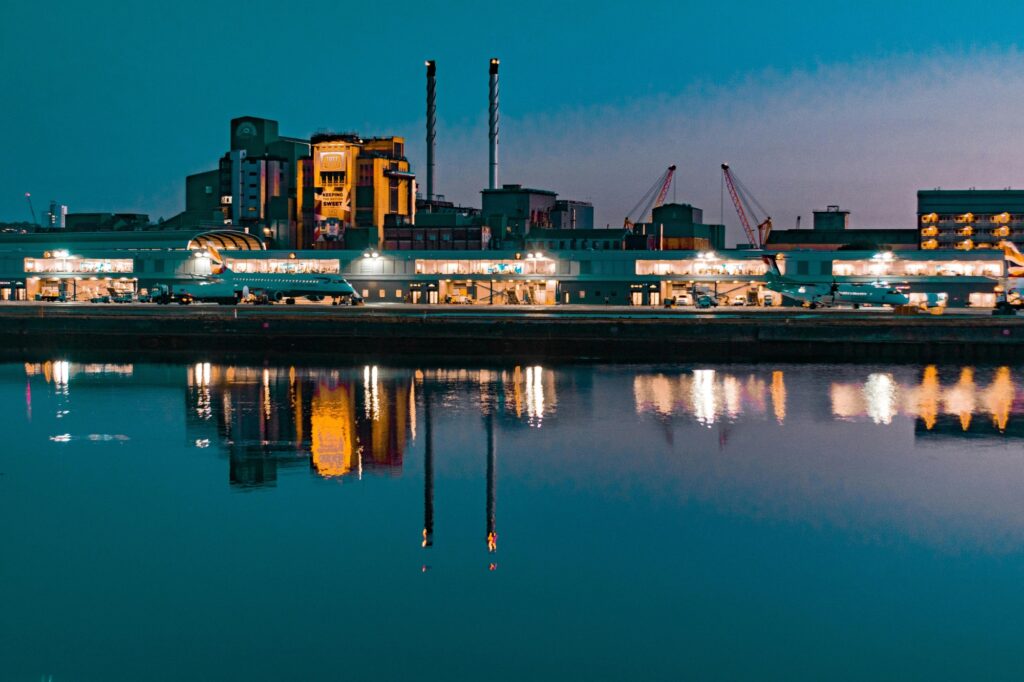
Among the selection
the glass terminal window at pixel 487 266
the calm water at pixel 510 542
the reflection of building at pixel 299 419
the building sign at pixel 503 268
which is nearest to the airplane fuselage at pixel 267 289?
the glass terminal window at pixel 487 266

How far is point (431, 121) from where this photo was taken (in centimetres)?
19462

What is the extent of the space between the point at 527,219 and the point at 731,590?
553 feet

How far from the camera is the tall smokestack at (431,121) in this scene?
19288 centimetres

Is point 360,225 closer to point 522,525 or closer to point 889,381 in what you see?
point 889,381

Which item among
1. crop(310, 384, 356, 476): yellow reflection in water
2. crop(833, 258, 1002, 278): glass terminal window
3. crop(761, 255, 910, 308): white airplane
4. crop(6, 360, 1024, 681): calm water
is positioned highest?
crop(833, 258, 1002, 278): glass terminal window

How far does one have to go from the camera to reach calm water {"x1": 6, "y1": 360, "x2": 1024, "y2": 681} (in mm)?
18922

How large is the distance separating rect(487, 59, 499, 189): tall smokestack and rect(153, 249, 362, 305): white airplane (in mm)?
72943

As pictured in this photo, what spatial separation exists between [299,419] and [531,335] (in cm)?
3580

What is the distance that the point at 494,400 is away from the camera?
172 feet

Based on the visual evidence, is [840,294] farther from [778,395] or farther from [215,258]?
[215,258]

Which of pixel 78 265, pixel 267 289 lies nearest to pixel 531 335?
pixel 267 289

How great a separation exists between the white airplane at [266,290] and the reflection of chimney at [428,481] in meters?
69.1

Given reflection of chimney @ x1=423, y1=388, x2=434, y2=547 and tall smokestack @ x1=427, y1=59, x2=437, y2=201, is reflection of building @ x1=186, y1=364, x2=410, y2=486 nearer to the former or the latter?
reflection of chimney @ x1=423, y1=388, x2=434, y2=547

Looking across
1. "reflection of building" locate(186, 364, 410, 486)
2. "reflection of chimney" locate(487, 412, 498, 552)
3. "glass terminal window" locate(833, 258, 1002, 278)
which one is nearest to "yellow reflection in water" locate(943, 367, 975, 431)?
"reflection of chimney" locate(487, 412, 498, 552)
